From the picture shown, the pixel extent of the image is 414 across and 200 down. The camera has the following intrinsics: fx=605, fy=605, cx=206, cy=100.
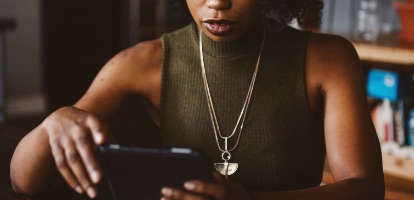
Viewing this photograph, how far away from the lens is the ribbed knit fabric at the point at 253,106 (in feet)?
3.97

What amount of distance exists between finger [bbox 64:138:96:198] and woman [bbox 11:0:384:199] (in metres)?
0.20

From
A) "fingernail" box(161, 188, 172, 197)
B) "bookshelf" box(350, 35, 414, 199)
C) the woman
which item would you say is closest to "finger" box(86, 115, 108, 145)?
"fingernail" box(161, 188, 172, 197)

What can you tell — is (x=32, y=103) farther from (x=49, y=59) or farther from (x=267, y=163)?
(x=267, y=163)

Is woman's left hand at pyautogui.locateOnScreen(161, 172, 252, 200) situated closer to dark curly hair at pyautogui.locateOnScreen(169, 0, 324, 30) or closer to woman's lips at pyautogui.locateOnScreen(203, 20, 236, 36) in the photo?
woman's lips at pyautogui.locateOnScreen(203, 20, 236, 36)

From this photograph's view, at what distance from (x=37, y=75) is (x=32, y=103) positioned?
22 centimetres

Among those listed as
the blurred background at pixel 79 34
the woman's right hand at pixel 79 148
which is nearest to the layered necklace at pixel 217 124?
the woman's right hand at pixel 79 148

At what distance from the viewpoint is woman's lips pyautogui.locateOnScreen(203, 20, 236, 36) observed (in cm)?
107

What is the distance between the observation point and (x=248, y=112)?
1.24m

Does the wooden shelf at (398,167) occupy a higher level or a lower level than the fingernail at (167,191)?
lower

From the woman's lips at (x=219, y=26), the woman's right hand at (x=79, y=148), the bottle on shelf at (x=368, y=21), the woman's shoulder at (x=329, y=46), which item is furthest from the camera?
the bottle on shelf at (x=368, y=21)

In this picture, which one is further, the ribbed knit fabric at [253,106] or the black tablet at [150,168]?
the ribbed knit fabric at [253,106]

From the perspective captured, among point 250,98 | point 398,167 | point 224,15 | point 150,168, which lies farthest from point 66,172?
point 398,167

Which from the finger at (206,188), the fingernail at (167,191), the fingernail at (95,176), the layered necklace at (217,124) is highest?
the finger at (206,188)

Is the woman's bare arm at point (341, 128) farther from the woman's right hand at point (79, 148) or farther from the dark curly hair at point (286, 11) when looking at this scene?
the woman's right hand at point (79, 148)
